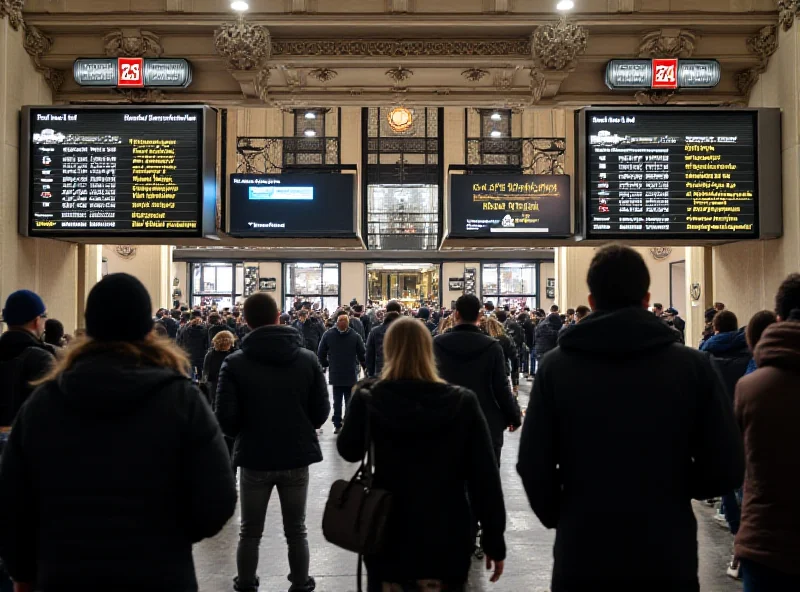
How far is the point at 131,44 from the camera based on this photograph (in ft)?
30.1

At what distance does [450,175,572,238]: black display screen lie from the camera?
34.6 feet

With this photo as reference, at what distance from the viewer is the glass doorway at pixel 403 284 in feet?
109

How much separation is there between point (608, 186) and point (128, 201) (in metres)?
5.80

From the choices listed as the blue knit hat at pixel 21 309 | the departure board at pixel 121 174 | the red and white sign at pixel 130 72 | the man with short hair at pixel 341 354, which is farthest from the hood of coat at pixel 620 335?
the man with short hair at pixel 341 354

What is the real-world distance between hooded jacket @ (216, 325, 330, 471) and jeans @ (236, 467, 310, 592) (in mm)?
66

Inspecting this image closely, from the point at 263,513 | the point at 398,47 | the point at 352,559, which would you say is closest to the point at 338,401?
the point at 398,47

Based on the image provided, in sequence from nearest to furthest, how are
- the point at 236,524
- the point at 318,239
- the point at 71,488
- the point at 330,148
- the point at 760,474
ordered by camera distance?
the point at 71,488 < the point at 760,474 < the point at 236,524 < the point at 318,239 < the point at 330,148

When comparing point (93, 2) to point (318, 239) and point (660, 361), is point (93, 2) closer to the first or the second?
point (318, 239)

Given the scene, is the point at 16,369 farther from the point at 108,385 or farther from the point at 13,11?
the point at 13,11

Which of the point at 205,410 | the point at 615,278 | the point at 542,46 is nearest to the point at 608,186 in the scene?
the point at 542,46

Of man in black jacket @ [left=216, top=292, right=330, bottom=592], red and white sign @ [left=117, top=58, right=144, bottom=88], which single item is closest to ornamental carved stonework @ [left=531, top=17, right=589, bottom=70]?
red and white sign @ [left=117, top=58, right=144, bottom=88]

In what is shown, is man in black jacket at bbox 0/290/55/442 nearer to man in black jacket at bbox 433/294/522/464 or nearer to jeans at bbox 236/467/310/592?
jeans at bbox 236/467/310/592

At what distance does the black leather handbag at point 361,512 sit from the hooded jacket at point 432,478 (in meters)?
0.04

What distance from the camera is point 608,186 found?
30.4 ft
